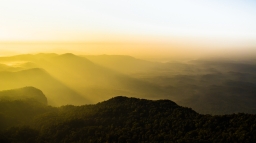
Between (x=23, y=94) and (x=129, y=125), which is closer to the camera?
(x=129, y=125)

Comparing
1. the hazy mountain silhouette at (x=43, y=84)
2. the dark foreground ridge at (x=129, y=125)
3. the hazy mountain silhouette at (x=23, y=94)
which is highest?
the dark foreground ridge at (x=129, y=125)

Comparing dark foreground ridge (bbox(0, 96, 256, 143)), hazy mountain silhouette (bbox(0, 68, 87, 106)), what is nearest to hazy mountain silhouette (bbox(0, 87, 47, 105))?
dark foreground ridge (bbox(0, 96, 256, 143))

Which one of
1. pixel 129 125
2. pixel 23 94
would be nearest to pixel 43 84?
pixel 23 94

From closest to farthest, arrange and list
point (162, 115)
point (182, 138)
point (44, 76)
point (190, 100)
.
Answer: point (182, 138) < point (162, 115) < point (190, 100) < point (44, 76)

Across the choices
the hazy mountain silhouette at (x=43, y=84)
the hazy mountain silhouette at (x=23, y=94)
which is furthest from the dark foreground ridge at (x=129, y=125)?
the hazy mountain silhouette at (x=43, y=84)

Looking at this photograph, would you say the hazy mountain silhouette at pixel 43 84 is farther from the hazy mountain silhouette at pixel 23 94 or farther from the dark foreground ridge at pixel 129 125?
the dark foreground ridge at pixel 129 125

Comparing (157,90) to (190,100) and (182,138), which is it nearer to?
(190,100)

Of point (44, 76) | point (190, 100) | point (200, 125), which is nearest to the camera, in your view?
point (200, 125)

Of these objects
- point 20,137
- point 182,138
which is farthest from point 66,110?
point 182,138

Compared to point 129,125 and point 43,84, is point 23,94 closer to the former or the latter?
point 129,125
